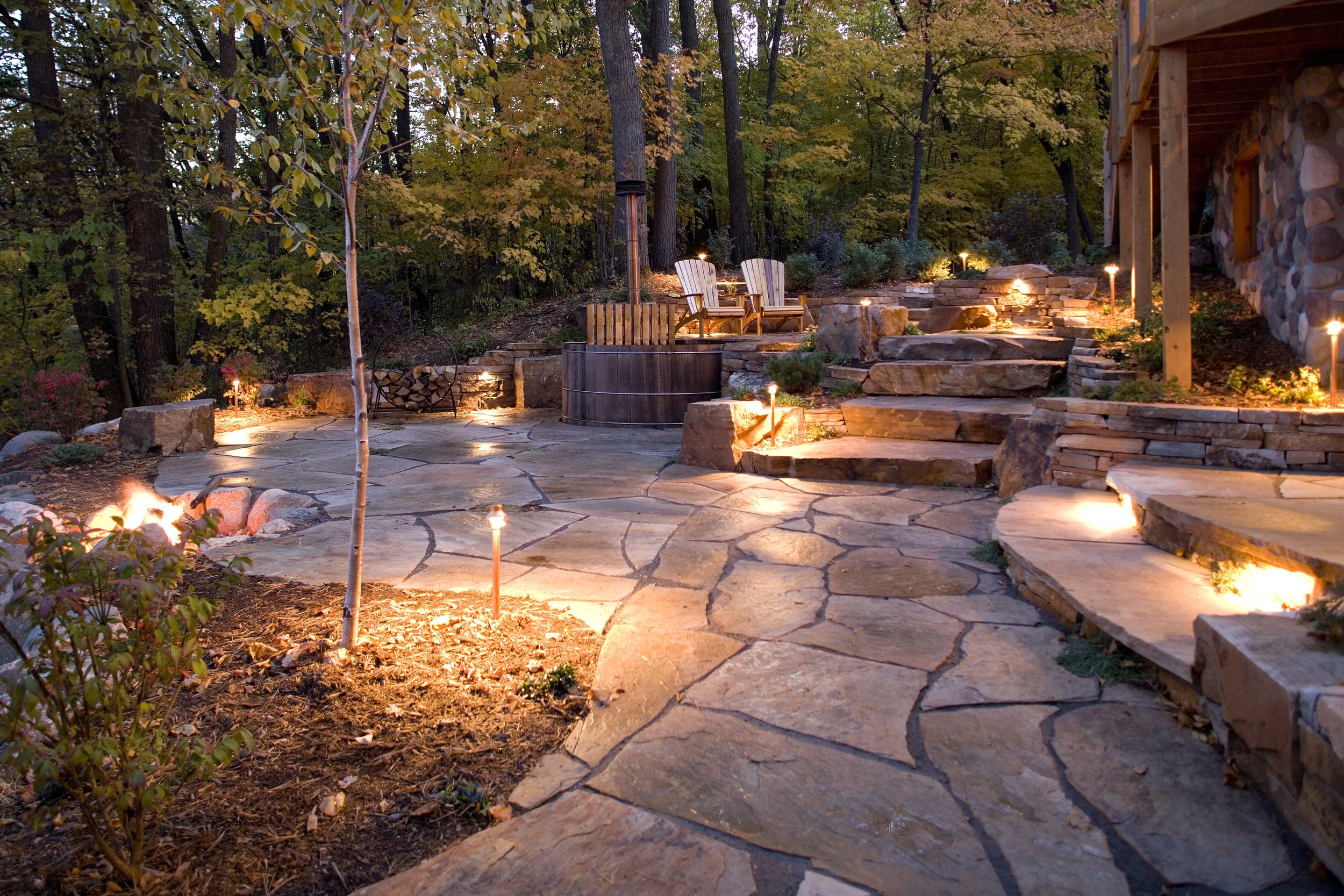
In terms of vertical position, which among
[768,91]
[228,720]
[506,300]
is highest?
[768,91]

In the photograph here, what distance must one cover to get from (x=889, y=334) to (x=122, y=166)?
8.15 meters

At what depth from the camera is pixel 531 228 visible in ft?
40.9

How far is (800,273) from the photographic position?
1189 cm

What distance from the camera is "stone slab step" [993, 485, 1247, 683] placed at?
2418 mm

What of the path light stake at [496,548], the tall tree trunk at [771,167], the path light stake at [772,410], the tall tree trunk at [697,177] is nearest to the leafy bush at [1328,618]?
the path light stake at [496,548]

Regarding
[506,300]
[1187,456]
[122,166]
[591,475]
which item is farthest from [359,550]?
[506,300]

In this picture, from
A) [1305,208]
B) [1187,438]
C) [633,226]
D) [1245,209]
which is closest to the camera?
[1187,438]

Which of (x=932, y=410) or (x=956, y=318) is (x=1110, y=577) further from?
(x=956, y=318)

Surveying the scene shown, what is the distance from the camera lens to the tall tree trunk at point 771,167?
54.0ft

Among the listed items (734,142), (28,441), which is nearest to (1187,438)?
(28,441)

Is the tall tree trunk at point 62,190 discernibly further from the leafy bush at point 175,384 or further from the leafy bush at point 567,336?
the leafy bush at point 567,336

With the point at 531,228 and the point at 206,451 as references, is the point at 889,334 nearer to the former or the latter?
the point at 206,451

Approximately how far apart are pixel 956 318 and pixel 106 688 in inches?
333

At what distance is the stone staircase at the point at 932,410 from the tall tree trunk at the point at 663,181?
6.33 meters
